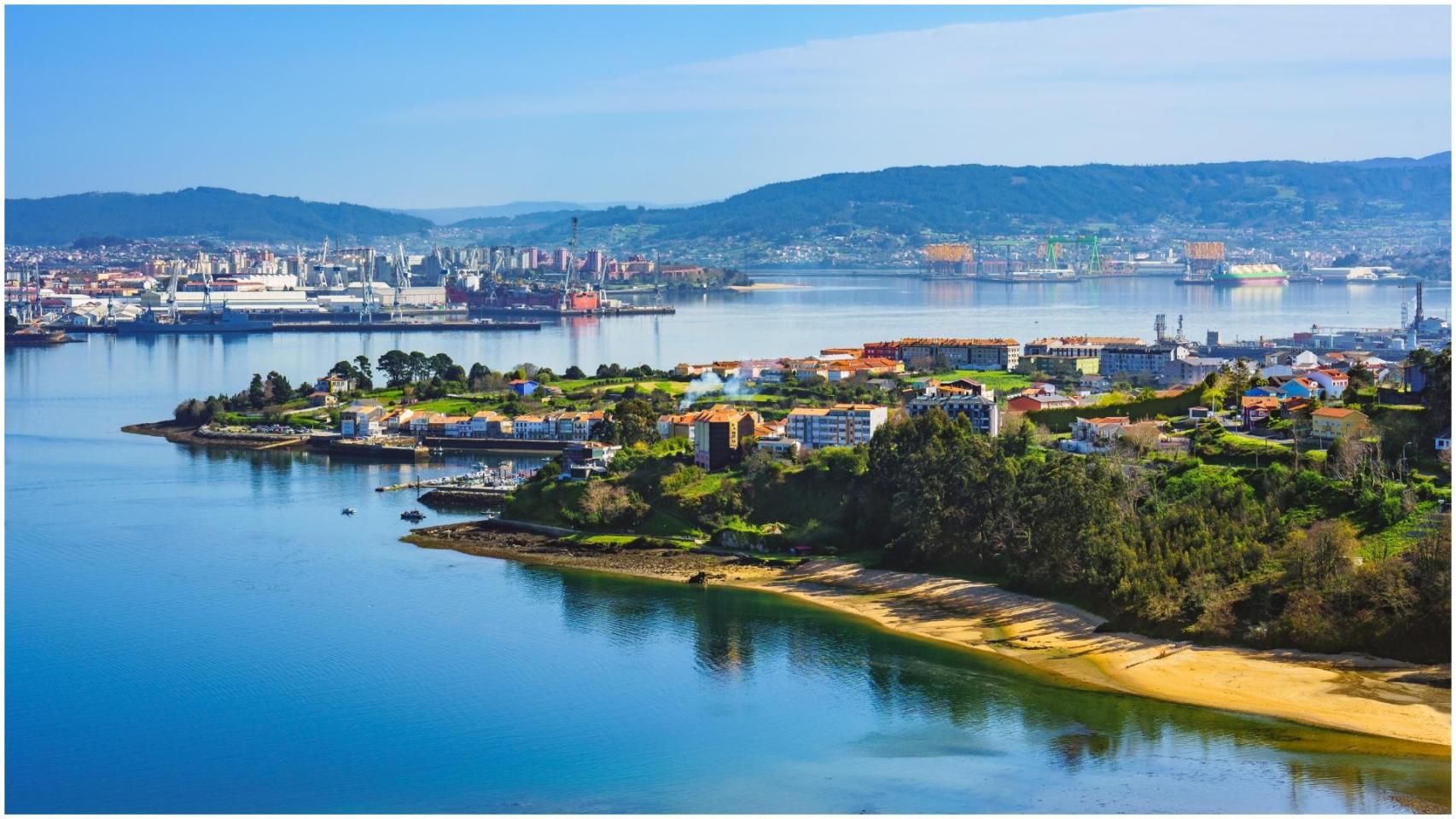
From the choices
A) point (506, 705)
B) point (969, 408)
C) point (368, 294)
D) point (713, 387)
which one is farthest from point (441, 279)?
point (506, 705)

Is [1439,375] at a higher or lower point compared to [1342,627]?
higher

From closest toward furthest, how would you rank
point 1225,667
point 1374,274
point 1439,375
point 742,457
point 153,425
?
point 1225,667 → point 1439,375 → point 742,457 → point 153,425 → point 1374,274

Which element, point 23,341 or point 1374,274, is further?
point 1374,274

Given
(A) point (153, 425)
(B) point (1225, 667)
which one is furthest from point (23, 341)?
(B) point (1225, 667)

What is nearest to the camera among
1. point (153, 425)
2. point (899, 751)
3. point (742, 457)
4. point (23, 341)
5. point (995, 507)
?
point (899, 751)

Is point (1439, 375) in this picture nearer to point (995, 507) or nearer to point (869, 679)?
point (995, 507)

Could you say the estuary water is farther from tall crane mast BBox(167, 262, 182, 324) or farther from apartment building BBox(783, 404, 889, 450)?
tall crane mast BBox(167, 262, 182, 324)

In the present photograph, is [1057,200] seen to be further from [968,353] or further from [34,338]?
[968,353]

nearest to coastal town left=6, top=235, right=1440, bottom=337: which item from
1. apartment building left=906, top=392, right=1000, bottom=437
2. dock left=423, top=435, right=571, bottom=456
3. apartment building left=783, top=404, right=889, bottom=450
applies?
dock left=423, top=435, right=571, bottom=456

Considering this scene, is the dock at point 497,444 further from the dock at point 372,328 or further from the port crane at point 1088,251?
the port crane at point 1088,251
